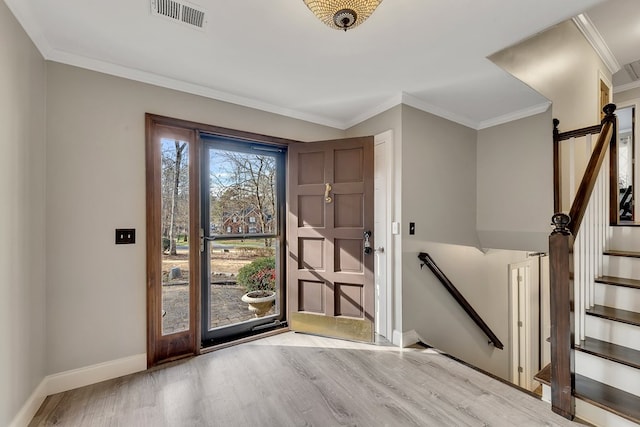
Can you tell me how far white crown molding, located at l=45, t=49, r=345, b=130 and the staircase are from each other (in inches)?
115

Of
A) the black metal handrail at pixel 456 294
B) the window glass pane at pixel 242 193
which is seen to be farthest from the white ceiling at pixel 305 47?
the black metal handrail at pixel 456 294

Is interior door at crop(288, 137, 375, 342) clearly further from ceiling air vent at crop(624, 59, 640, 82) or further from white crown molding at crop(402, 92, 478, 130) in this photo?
ceiling air vent at crop(624, 59, 640, 82)

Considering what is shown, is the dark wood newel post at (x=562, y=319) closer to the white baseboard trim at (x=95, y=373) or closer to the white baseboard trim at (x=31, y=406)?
the white baseboard trim at (x=95, y=373)

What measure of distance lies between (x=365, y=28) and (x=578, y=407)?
2.63m

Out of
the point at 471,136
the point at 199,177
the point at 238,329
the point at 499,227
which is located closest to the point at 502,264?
the point at 499,227

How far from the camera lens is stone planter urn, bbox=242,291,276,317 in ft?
9.61

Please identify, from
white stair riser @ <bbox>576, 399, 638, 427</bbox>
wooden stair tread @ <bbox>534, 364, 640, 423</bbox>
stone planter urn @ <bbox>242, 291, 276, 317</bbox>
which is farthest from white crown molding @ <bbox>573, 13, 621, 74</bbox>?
stone planter urn @ <bbox>242, 291, 276, 317</bbox>

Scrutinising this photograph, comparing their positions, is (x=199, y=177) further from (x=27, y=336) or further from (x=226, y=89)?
(x=27, y=336)

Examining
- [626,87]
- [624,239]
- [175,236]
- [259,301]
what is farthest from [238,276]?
[626,87]

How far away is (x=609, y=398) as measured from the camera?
1.50 m

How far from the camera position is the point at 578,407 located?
5.17 ft

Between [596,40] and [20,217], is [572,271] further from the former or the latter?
[20,217]

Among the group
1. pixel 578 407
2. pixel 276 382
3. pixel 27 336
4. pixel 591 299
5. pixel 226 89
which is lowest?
pixel 276 382

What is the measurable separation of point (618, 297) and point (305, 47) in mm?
2756
